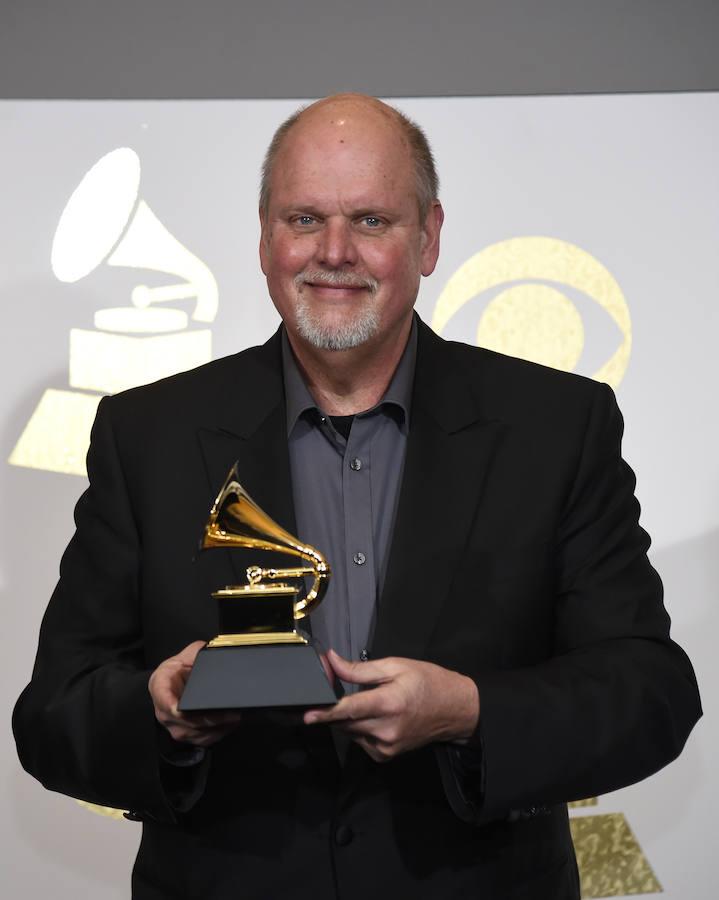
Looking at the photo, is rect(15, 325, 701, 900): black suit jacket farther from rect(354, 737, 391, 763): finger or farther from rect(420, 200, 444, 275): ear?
rect(420, 200, 444, 275): ear

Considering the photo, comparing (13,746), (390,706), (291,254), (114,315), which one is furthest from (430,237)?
(13,746)

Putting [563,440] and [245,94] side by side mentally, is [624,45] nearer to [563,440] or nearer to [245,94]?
[245,94]

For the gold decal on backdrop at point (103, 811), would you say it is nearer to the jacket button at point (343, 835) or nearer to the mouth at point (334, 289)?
the jacket button at point (343, 835)

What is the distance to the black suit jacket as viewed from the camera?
173 centimetres

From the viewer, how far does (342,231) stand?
2.00m

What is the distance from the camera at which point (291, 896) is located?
1785 mm

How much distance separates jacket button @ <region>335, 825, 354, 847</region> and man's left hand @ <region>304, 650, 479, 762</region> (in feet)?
0.79

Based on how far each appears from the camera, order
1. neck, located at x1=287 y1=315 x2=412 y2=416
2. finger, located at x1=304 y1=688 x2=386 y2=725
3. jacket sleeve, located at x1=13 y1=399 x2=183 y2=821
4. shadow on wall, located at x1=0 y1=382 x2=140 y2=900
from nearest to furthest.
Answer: finger, located at x1=304 y1=688 x2=386 y2=725 < jacket sleeve, located at x1=13 y1=399 x2=183 y2=821 < neck, located at x1=287 y1=315 x2=412 y2=416 < shadow on wall, located at x1=0 y1=382 x2=140 y2=900

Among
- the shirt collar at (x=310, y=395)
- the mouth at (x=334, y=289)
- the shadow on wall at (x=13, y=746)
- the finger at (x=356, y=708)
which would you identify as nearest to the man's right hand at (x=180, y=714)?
the finger at (x=356, y=708)

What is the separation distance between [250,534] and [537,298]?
5.88 ft

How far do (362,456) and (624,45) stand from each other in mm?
1862

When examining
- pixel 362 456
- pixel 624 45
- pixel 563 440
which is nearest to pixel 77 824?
pixel 362 456

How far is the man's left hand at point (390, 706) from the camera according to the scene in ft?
5.01

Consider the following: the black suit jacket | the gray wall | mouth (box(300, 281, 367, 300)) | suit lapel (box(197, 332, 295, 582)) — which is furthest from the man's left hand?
the gray wall
